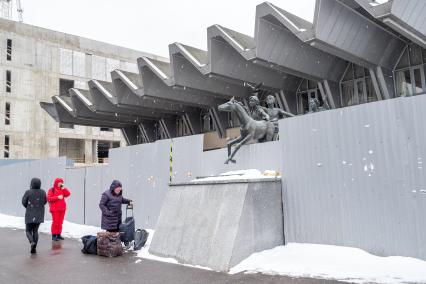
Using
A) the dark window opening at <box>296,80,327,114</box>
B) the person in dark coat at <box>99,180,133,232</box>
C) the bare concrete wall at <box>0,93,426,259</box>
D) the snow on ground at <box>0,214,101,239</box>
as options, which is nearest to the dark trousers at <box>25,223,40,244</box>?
the person in dark coat at <box>99,180,133,232</box>

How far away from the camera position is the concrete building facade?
4584 centimetres

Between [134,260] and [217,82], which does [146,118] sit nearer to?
[217,82]

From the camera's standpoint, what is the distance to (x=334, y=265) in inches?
282

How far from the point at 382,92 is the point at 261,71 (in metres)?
6.52

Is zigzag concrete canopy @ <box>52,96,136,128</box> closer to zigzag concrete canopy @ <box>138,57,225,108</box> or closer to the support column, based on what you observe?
zigzag concrete canopy @ <box>138,57,225,108</box>

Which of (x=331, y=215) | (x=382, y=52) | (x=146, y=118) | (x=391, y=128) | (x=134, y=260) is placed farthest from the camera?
(x=146, y=118)

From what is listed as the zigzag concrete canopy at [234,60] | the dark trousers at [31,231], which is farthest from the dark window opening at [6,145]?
the dark trousers at [31,231]

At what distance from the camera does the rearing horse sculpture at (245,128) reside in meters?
11.3

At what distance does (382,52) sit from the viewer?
18969 mm

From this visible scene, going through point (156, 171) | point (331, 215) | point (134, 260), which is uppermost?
point (156, 171)

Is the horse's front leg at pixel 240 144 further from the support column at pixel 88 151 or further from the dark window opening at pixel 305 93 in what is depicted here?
the support column at pixel 88 151

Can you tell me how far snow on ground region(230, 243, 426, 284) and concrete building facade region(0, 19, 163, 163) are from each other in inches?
1720

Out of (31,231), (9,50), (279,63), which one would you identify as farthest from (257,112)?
(9,50)

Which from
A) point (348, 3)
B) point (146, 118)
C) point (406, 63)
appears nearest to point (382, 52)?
point (406, 63)
